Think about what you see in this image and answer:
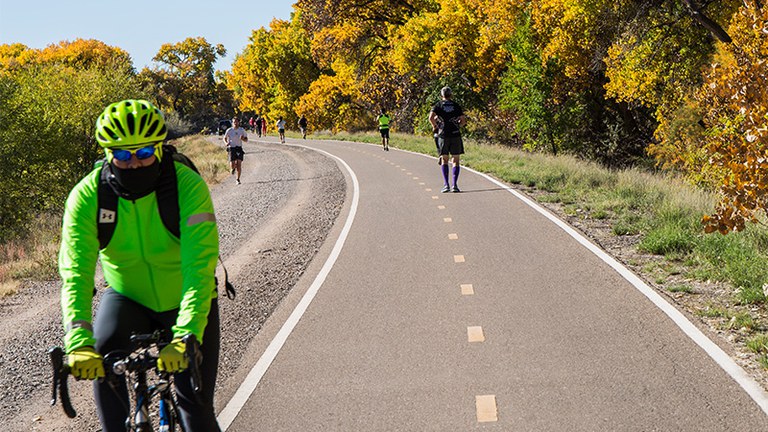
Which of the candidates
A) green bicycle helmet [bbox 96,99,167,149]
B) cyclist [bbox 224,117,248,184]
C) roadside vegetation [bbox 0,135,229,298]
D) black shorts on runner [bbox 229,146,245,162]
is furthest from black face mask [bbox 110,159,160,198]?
black shorts on runner [bbox 229,146,245,162]

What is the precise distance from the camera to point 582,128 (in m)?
33.7

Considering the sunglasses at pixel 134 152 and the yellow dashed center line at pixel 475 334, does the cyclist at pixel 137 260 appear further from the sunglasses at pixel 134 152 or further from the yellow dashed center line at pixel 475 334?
the yellow dashed center line at pixel 475 334

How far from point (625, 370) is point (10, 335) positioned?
6.94 meters

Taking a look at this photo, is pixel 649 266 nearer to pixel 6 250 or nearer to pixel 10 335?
pixel 10 335

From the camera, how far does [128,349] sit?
3.39m

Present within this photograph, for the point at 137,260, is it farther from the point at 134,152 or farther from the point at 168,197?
the point at 134,152

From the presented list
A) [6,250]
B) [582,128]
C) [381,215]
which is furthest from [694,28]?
[6,250]

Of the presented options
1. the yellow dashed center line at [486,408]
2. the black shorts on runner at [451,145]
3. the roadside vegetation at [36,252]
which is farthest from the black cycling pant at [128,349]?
the black shorts on runner at [451,145]

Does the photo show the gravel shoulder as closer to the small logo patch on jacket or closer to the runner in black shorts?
the runner in black shorts

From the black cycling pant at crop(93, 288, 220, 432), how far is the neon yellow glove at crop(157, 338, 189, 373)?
0.38 meters

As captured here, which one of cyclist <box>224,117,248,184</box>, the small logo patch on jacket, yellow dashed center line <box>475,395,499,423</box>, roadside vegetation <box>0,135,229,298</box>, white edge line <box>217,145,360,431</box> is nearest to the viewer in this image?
the small logo patch on jacket

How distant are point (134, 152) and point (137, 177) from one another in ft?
0.37

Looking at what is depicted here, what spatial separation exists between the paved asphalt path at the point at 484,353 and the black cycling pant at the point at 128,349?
5.55 ft

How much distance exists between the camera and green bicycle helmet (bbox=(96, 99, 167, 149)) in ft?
10.7
